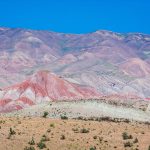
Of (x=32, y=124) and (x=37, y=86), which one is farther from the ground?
(x=37, y=86)

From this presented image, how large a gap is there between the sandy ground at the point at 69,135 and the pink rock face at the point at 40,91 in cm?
7583

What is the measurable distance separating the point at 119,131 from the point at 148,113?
2531 cm

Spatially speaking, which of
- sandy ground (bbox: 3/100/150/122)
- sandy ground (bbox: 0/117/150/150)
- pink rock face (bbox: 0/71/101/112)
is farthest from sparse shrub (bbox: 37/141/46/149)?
pink rock face (bbox: 0/71/101/112)

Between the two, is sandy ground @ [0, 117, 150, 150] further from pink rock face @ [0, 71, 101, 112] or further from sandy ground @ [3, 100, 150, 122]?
pink rock face @ [0, 71, 101, 112]

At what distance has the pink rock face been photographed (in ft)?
392

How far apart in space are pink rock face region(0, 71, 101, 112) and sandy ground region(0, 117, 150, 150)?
75834 mm

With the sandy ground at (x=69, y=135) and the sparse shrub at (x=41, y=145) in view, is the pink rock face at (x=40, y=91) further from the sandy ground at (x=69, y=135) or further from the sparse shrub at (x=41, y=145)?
the sparse shrub at (x=41, y=145)

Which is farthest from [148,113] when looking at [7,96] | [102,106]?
[7,96]

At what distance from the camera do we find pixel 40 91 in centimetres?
13062

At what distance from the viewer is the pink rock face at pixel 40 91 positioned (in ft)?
392

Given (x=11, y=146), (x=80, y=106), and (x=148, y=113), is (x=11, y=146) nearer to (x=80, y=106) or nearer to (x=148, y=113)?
(x=80, y=106)

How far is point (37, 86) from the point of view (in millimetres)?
130875

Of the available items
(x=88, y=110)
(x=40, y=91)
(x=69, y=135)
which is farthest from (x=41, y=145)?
(x=40, y=91)

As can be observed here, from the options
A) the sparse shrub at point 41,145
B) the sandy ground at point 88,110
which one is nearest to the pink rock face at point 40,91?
the sandy ground at point 88,110
